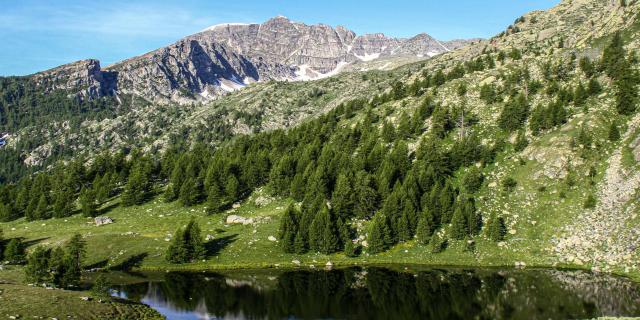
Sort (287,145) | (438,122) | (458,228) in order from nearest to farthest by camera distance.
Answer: (458,228) → (438,122) → (287,145)

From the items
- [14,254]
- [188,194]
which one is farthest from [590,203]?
[14,254]

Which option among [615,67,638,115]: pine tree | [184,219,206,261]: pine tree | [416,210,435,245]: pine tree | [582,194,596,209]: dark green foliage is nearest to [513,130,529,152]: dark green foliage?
[615,67,638,115]: pine tree

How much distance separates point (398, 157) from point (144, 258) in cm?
6361

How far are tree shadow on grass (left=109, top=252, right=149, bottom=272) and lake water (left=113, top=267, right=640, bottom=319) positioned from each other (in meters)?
6.42

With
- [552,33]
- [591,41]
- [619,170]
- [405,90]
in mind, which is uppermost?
[552,33]

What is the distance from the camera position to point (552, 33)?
641 ft

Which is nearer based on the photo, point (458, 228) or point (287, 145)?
point (458, 228)

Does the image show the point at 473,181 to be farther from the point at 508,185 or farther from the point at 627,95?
the point at 627,95

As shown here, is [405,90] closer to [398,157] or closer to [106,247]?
[398,157]

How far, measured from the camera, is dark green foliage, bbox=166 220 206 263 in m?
80.5

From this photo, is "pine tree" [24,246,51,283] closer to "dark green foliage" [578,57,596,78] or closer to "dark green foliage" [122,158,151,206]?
"dark green foliage" [122,158,151,206]

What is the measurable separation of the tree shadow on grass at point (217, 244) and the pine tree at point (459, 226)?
45233 mm

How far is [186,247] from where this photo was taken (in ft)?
268

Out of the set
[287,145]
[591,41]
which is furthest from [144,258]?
[591,41]
